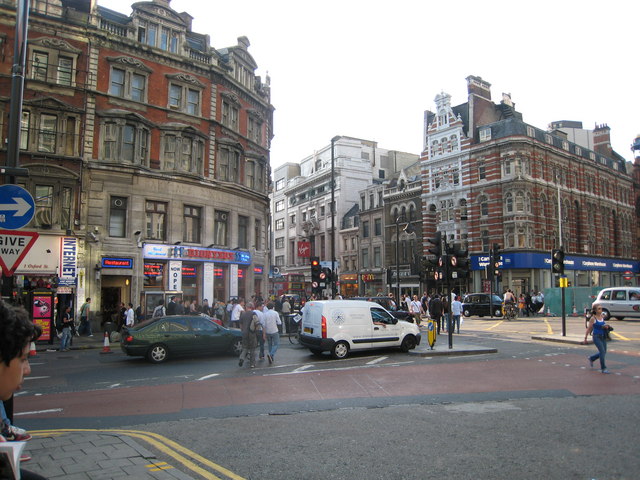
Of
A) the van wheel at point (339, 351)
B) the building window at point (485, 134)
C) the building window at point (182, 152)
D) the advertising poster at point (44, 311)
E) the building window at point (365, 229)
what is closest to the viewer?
the van wheel at point (339, 351)

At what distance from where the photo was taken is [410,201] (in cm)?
5744

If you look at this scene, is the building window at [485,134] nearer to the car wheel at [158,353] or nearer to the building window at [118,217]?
the building window at [118,217]

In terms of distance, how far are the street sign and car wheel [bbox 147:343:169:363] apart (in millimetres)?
Result: 8740

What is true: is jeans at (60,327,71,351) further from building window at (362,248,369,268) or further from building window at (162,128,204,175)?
building window at (362,248,369,268)

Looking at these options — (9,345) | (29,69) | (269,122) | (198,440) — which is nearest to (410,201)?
(269,122)

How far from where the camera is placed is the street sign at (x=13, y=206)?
6480mm

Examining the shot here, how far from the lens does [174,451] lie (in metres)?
5.89

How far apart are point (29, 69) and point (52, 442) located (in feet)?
81.1

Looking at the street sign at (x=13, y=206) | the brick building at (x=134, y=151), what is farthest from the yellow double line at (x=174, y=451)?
the brick building at (x=134, y=151)

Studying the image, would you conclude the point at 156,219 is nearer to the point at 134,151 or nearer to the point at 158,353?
the point at 134,151

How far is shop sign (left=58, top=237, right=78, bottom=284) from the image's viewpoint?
2438cm

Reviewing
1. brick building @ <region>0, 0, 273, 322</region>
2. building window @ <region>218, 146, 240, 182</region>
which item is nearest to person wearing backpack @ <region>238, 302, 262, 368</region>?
brick building @ <region>0, 0, 273, 322</region>

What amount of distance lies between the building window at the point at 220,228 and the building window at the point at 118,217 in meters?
5.65

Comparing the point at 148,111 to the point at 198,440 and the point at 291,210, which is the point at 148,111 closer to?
the point at 198,440
